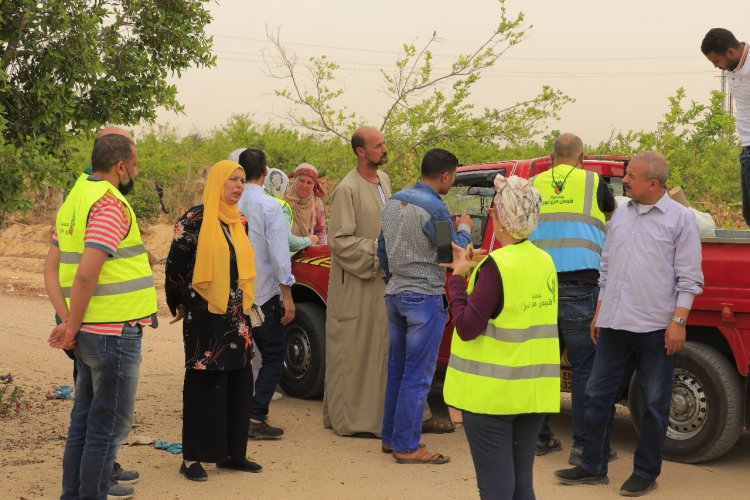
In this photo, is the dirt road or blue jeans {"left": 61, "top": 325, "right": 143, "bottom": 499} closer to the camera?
blue jeans {"left": 61, "top": 325, "right": 143, "bottom": 499}

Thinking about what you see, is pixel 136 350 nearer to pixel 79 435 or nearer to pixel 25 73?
pixel 79 435

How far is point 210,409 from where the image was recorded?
601cm

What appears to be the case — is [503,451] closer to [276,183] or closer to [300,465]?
[300,465]

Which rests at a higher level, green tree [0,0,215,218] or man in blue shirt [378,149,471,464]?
green tree [0,0,215,218]

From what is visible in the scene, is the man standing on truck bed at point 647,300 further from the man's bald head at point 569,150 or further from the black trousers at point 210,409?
the black trousers at point 210,409

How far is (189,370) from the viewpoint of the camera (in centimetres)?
597

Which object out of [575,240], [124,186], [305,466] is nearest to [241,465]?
[305,466]

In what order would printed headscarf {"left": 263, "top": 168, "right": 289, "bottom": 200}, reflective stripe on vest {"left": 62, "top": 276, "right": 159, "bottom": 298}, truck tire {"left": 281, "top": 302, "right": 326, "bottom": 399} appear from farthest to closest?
1. truck tire {"left": 281, "top": 302, "right": 326, "bottom": 399}
2. printed headscarf {"left": 263, "top": 168, "right": 289, "bottom": 200}
3. reflective stripe on vest {"left": 62, "top": 276, "right": 159, "bottom": 298}

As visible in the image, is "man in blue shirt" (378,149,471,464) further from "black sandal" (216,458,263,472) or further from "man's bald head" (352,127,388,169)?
"black sandal" (216,458,263,472)

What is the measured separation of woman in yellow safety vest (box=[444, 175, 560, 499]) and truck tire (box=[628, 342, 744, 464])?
2.54 meters

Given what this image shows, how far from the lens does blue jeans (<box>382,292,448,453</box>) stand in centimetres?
651

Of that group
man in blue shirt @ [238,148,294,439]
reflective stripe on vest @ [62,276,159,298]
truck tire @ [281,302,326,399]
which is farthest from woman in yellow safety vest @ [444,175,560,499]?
truck tire @ [281,302,326,399]

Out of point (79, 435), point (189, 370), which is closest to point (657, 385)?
point (189, 370)

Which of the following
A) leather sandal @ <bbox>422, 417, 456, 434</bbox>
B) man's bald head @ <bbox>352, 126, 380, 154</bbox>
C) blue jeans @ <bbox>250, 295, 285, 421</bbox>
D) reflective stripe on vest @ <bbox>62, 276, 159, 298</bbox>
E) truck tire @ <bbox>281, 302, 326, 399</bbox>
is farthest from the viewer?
truck tire @ <bbox>281, 302, 326, 399</bbox>
